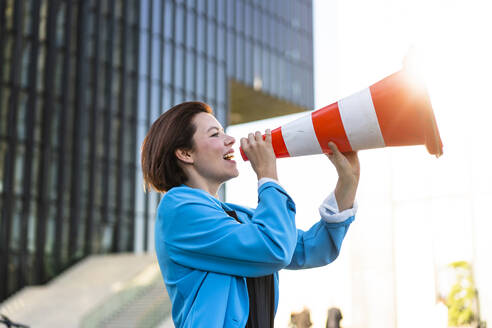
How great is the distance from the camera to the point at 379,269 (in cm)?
780

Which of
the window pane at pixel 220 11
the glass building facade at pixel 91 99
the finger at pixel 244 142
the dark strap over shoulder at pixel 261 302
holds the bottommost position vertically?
the dark strap over shoulder at pixel 261 302

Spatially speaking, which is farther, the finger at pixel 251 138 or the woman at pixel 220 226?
the finger at pixel 251 138

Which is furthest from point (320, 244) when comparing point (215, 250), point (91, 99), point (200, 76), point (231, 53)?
point (231, 53)

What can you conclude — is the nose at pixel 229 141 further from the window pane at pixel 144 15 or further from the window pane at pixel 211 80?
the window pane at pixel 211 80

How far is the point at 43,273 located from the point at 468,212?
20036 mm

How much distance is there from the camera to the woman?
1783 millimetres

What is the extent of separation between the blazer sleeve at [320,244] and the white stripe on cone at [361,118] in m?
0.33

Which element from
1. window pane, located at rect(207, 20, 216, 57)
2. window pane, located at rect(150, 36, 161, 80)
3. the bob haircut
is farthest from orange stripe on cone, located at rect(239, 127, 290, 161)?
window pane, located at rect(207, 20, 216, 57)

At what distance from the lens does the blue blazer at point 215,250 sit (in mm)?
1766

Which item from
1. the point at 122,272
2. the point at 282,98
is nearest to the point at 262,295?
the point at 122,272

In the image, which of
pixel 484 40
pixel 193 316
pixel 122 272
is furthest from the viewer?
pixel 122 272

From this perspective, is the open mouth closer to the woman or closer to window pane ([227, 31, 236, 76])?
the woman

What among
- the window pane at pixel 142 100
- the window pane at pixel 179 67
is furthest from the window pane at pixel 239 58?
the window pane at pixel 142 100

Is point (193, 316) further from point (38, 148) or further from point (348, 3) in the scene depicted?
point (38, 148)
